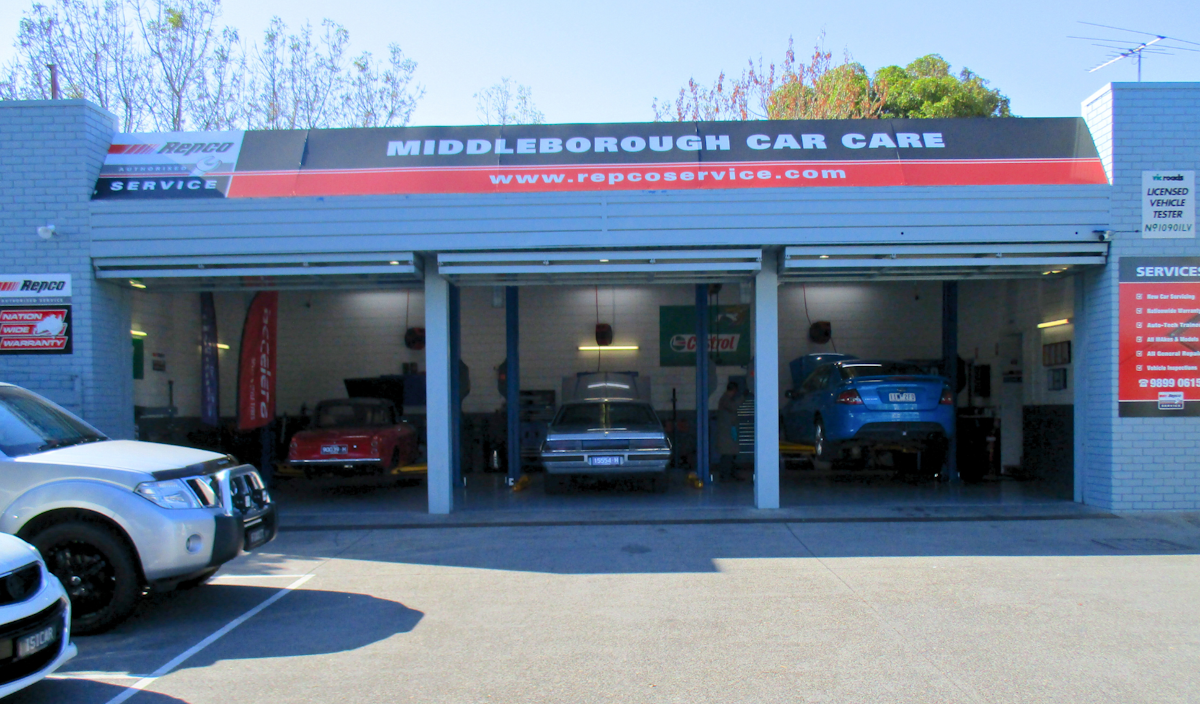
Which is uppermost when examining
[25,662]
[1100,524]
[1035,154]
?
[1035,154]

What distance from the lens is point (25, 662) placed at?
13.0 feet

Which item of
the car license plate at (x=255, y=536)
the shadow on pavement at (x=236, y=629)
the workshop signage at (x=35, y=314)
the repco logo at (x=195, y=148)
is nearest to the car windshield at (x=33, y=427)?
the shadow on pavement at (x=236, y=629)

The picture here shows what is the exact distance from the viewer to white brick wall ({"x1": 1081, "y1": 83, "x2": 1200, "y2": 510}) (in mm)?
9852

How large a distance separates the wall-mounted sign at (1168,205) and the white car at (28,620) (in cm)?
1115

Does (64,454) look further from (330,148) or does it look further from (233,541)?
(330,148)

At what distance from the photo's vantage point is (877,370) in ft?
38.8

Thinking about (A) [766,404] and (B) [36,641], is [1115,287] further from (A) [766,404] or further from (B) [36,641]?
(B) [36,641]

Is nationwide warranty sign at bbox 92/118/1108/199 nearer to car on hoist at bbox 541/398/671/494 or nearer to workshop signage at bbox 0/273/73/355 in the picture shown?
workshop signage at bbox 0/273/73/355

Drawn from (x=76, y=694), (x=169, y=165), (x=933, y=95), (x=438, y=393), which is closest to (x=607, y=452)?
(x=438, y=393)

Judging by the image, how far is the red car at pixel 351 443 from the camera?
11.9 metres

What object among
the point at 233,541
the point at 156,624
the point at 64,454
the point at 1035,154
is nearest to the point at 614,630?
the point at 233,541

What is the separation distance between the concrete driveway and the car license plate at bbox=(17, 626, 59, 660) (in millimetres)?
507

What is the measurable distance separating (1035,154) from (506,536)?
7813 millimetres

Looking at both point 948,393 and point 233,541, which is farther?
point 948,393
